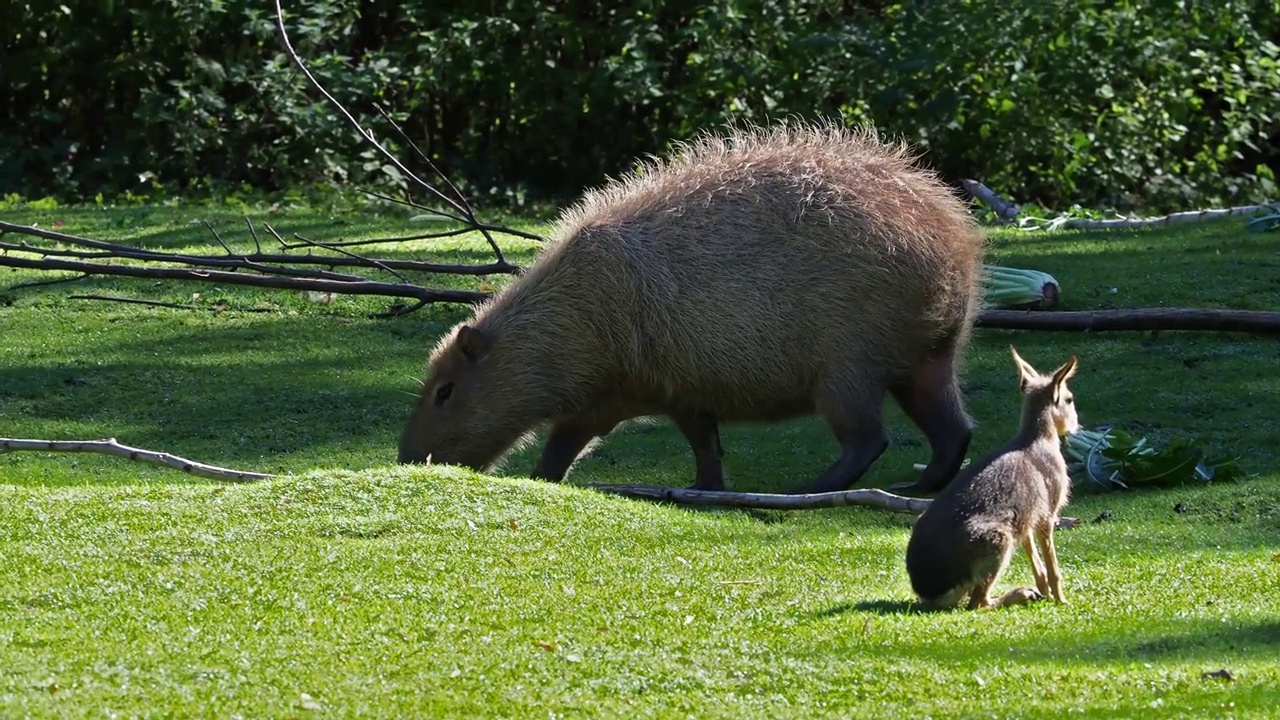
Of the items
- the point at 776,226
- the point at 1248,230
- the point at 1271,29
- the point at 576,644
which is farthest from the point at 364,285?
the point at 1271,29

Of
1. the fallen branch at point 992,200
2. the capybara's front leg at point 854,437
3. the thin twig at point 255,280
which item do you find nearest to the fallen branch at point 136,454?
A: the thin twig at point 255,280

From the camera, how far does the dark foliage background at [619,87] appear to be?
1733cm

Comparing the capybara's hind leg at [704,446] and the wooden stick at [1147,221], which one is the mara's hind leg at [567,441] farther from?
the wooden stick at [1147,221]

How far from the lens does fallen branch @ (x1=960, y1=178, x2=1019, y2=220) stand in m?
15.3

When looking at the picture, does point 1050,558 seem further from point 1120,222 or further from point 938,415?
point 1120,222

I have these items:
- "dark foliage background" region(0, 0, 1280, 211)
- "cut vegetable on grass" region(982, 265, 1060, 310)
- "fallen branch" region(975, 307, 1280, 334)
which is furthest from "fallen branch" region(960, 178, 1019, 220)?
"fallen branch" region(975, 307, 1280, 334)

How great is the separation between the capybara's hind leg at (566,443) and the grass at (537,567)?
28 centimetres

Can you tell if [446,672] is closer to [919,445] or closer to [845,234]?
[845,234]

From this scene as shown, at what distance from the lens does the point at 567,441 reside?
8516mm

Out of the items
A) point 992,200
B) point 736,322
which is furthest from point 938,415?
point 992,200

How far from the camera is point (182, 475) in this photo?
8258 mm

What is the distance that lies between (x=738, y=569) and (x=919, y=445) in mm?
3233

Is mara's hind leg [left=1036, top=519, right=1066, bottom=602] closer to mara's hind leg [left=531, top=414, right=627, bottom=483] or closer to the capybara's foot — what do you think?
the capybara's foot

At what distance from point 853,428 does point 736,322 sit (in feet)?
2.48
